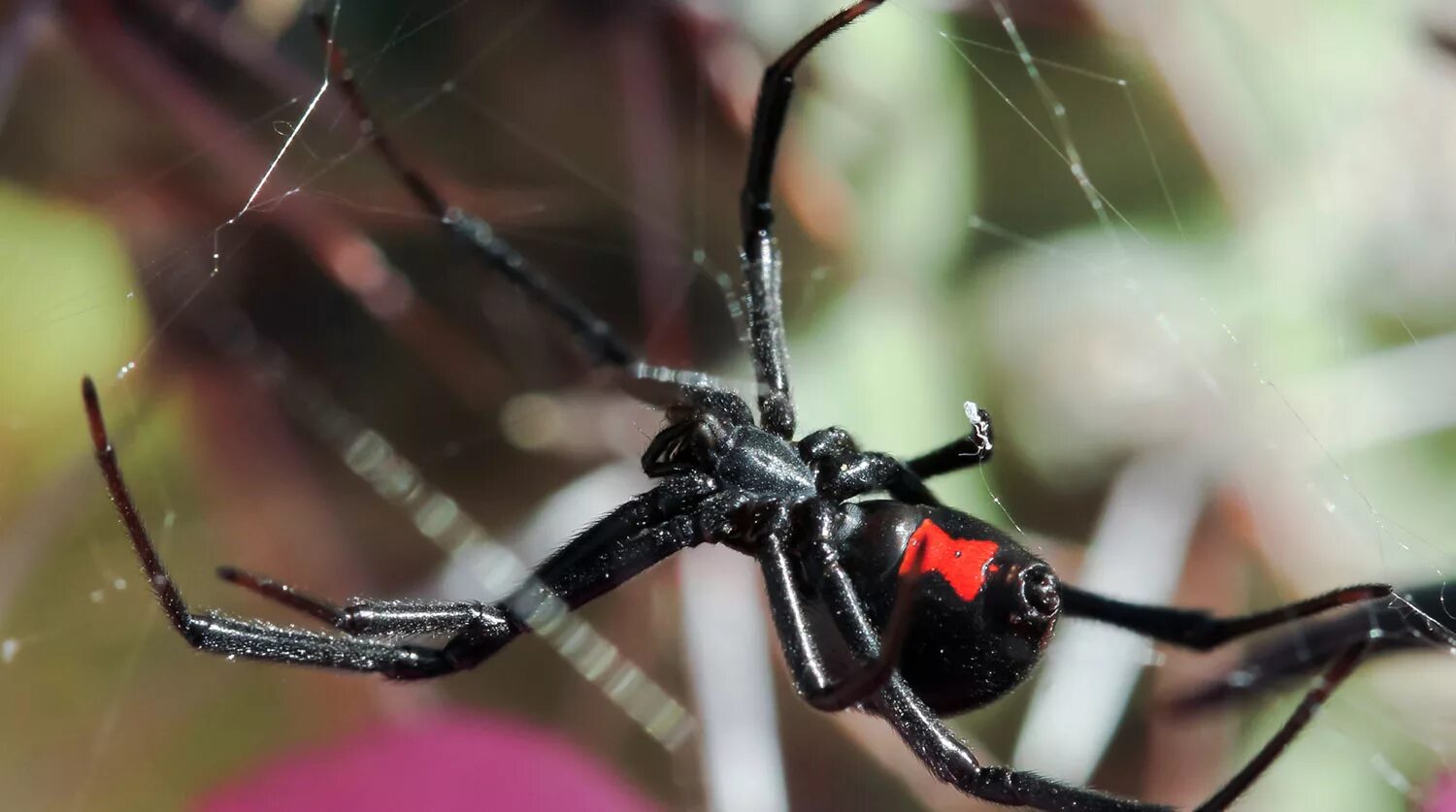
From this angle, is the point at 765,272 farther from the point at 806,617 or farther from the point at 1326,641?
the point at 1326,641

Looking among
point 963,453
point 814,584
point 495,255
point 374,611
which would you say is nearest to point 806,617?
point 814,584

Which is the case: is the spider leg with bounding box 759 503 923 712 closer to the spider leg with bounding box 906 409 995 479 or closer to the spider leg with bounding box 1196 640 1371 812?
the spider leg with bounding box 906 409 995 479

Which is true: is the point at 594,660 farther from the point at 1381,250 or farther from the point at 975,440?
the point at 1381,250

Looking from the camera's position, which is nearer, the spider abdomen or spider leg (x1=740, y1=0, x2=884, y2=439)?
the spider abdomen

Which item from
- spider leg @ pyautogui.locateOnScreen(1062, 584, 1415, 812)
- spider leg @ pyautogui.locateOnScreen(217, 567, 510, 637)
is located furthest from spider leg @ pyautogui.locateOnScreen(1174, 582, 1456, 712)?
spider leg @ pyautogui.locateOnScreen(217, 567, 510, 637)

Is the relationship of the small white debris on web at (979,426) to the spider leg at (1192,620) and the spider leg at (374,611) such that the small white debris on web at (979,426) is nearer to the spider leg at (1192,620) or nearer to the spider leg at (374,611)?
the spider leg at (1192,620)

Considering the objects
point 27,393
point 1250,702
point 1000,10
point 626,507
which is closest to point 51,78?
point 27,393
